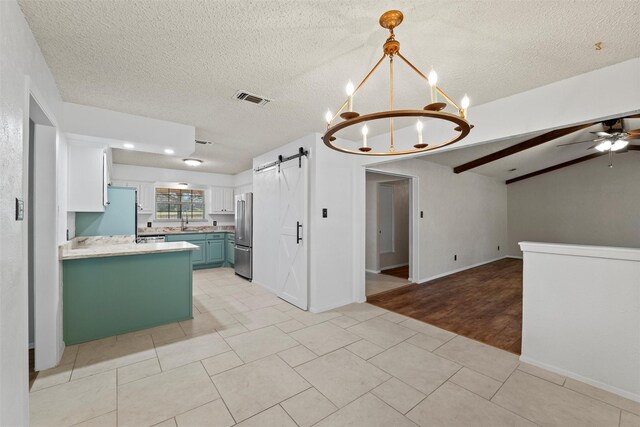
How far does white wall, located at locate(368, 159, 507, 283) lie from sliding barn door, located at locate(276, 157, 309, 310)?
55.2 inches

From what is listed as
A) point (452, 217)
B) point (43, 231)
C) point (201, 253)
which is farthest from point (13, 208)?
point (452, 217)

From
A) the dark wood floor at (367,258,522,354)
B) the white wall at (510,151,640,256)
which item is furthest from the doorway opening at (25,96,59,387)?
the white wall at (510,151,640,256)

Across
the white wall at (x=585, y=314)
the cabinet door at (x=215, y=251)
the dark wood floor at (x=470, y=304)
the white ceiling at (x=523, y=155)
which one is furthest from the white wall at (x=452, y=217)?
the cabinet door at (x=215, y=251)

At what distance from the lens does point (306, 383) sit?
216 centimetres

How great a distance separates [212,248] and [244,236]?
5.32 feet

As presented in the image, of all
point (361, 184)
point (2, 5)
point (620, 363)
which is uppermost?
point (2, 5)

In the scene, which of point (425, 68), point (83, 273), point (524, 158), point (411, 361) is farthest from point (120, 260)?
point (524, 158)

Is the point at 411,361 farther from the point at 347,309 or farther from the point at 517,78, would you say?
the point at 517,78

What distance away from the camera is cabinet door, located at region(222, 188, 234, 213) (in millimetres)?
7461

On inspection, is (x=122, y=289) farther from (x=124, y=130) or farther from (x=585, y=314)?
(x=585, y=314)

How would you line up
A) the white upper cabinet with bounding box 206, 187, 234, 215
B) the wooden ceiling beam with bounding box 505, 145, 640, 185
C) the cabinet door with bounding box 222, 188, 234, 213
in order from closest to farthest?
the wooden ceiling beam with bounding box 505, 145, 640, 185
the white upper cabinet with bounding box 206, 187, 234, 215
the cabinet door with bounding box 222, 188, 234, 213

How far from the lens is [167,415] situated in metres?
1.80

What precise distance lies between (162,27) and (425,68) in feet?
6.17

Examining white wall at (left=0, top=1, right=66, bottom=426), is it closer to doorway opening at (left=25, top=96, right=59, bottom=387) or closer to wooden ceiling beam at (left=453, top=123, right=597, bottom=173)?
doorway opening at (left=25, top=96, right=59, bottom=387)
